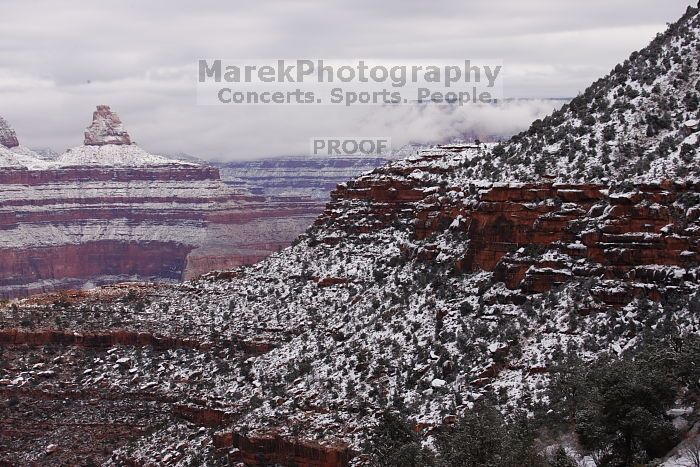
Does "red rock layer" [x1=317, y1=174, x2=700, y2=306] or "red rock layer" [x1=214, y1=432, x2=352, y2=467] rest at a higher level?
"red rock layer" [x1=317, y1=174, x2=700, y2=306]

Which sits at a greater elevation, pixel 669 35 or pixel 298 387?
pixel 669 35

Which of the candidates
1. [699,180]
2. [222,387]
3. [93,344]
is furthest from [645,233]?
[93,344]

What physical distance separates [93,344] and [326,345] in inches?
779

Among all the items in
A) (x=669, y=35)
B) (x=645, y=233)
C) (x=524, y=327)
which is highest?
(x=669, y=35)

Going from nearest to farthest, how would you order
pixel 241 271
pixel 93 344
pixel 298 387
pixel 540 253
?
pixel 540 253 → pixel 298 387 → pixel 93 344 → pixel 241 271

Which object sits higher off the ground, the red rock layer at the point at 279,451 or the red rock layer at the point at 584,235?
the red rock layer at the point at 584,235

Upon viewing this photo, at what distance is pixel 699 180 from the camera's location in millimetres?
63312

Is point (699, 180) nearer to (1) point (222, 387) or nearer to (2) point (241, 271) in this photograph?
(1) point (222, 387)

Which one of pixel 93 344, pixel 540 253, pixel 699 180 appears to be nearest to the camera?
pixel 699 180

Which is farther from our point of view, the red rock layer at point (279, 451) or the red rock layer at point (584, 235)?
the red rock layer at point (279, 451)

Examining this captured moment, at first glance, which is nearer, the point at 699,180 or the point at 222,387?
the point at 699,180

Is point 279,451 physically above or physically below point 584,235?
below

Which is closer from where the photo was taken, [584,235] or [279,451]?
[584,235]

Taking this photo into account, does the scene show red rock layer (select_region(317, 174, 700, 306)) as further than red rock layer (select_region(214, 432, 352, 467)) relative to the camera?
No
